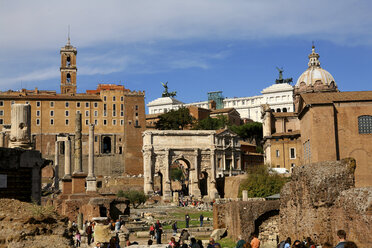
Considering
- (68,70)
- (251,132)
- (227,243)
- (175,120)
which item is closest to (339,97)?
(227,243)

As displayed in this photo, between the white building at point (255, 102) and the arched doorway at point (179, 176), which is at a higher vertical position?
the white building at point (255, 102)

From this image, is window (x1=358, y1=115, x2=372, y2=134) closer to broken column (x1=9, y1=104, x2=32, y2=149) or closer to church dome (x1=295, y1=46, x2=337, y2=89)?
church dome (x1=295, y1=46, x2=337, y2=89)

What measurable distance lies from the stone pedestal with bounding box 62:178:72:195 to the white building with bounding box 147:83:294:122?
80.5m

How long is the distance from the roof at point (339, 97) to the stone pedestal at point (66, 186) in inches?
754

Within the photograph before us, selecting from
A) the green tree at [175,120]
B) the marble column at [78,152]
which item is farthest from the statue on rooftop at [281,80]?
the marble column at [78,152]

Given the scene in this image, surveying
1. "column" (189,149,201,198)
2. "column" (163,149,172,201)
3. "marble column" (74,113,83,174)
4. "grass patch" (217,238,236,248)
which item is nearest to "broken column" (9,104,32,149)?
"grass patch" (217,238,236,248)

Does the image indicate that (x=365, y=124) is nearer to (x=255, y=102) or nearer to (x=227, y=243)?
(x=227, y=243)

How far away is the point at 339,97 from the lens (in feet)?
131

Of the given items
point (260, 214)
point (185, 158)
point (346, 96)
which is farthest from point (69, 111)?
point (260, 214)

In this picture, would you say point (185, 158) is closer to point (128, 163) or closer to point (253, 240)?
point (128, 163)

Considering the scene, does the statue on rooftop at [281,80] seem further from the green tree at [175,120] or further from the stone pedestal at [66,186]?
the stone pedestal at [66,186]

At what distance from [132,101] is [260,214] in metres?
62.4

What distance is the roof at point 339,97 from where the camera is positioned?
39406 mm

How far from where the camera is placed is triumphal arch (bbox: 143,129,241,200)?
199ft
